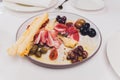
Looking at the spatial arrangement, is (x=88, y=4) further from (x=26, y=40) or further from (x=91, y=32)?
(x=26, y=40)

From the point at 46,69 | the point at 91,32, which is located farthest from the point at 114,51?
the point at 46,69

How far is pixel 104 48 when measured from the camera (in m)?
0.68

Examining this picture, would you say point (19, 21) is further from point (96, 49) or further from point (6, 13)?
point (96, 49)

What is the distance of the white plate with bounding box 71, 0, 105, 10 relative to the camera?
86 cm

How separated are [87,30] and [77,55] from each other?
134mm

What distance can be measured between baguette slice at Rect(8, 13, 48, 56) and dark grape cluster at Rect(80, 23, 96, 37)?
0.13 meters

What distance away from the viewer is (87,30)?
70cm

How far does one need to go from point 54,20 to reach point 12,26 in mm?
154

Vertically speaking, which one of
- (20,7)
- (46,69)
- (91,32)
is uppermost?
(20,7)

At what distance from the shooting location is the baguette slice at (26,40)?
606 mm

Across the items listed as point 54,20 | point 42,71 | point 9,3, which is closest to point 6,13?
point 9,3

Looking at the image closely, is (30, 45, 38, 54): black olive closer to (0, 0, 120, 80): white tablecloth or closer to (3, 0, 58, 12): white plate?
(0, 0, 120, 80): white tablecloth

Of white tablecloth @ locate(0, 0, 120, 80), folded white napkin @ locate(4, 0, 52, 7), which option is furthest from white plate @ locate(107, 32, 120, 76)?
folded white napkin @ locate(4, 0, 52, 7)

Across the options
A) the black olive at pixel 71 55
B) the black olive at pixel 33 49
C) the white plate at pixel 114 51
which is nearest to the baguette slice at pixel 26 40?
the black olive at pixel 33 49
